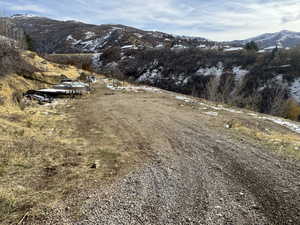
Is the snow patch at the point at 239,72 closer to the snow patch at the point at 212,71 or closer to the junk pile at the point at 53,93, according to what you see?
the snow patch at the point at 212,71

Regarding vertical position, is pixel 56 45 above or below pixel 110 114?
above

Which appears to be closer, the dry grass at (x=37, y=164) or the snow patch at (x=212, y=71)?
the dry grass at (x=37, y=164)

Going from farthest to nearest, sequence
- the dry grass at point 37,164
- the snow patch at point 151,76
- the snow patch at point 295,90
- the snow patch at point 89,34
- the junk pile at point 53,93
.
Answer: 1. the snow patch at point 89,34
2. the snow patch at point 151,76
3. the snow patch at point 295,90
4. the junk pile at point 53,93
5. the dry grass at point 37,164

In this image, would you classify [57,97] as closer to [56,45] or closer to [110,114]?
[110,114]

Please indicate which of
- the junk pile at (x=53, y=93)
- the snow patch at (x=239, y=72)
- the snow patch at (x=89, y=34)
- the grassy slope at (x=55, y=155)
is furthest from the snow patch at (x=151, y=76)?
the snow patch at (x=89, y=34)

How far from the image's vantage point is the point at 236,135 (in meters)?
7.09

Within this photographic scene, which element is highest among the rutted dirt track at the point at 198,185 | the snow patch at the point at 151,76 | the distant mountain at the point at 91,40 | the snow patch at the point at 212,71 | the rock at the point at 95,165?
the distant mountain at the point at 91,40

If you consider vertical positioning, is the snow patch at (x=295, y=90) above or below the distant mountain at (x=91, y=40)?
below

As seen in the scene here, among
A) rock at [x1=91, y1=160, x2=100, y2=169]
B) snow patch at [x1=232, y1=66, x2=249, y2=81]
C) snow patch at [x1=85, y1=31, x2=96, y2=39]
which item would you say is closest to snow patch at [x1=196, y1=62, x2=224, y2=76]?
snow patch at [x1=232, y1=66, x2=249, y2=81]

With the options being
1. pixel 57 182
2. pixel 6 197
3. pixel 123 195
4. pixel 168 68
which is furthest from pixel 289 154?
pixel 168 68

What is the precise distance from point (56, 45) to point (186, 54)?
227 feet

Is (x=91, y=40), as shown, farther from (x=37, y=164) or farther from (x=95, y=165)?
(x=95, y=165)

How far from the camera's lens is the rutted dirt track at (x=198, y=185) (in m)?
3.09

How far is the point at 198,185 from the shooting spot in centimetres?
391
